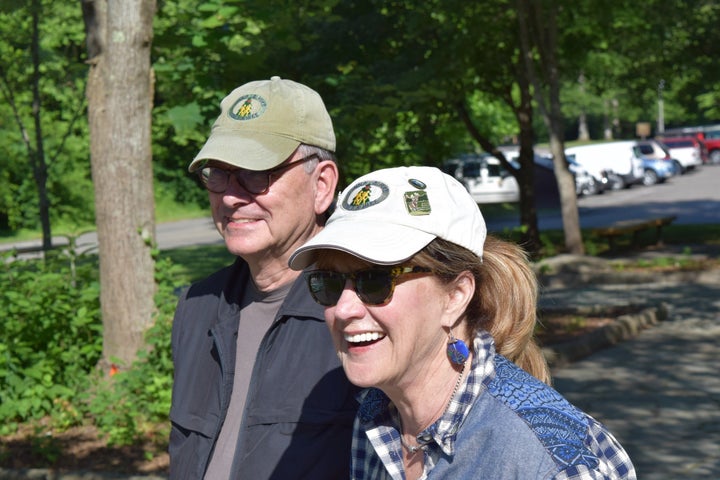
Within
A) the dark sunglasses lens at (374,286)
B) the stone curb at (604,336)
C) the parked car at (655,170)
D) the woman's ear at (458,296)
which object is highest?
the dark sunglasses lens at (374,286)

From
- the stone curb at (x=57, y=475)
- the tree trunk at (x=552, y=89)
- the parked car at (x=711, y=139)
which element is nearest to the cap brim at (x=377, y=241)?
the stone curb at (x=57, y=475)

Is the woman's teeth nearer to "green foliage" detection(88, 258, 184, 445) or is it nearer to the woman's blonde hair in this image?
the woman's blonde hair

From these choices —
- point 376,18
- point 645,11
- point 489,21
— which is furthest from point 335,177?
point 645,11

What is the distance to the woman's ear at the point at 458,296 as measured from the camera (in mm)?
2340

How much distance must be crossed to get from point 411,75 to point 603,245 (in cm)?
1221

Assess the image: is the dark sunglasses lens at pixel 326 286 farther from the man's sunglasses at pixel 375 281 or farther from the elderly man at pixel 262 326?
the elderly man at pixel 262 326

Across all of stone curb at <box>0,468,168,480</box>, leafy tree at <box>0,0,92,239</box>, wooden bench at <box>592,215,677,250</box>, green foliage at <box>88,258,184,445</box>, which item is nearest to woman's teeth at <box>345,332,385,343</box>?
stone curb at <box>0,468,168,480</box>

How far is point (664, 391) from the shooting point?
9336 mm

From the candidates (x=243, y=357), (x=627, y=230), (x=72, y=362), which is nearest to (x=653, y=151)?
(x=627, y=230)

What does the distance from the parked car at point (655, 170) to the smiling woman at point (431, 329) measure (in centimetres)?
4424

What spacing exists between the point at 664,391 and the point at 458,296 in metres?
7.48

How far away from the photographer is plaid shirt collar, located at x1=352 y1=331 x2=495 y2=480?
7.15 feet

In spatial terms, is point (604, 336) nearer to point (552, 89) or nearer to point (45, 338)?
point (45, 338)

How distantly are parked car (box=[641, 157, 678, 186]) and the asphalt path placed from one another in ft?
1.70
